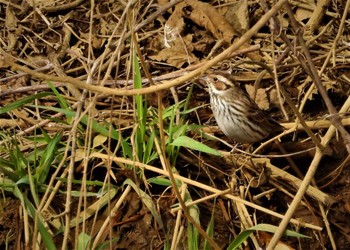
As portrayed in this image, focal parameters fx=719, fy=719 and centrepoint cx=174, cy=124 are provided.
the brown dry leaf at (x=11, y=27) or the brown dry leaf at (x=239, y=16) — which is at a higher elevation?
the brown dry leaf at (x=239, y=16)

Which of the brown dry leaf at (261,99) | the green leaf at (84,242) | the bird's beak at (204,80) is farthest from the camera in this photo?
the brown dry leaf at (261,99)

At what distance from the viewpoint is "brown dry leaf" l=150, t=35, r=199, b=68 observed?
4418mm

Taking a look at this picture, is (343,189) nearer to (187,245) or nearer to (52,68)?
(187,245)

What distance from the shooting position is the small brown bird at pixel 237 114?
3.89 meters

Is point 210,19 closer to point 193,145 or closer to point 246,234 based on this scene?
point 193,145

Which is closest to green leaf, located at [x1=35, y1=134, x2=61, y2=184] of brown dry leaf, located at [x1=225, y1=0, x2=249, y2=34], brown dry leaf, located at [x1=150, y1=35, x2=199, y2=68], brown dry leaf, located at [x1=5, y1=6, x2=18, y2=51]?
brown dry leaf, located at [x1=150, y1=35, x2=199, y2=68]

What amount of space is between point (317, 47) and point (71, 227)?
2.02 meters

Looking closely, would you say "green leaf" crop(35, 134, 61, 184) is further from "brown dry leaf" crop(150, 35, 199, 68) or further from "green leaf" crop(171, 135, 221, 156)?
"brown dry leaf" crop(150, 35, 199, 68)

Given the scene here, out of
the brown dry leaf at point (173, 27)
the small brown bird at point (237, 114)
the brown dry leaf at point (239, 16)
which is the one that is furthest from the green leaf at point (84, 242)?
the brown dry leaf at point (239, 16)

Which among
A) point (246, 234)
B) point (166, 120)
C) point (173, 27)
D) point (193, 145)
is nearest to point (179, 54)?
point (173, 27)

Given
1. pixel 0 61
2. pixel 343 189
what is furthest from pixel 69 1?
pixel 343 189

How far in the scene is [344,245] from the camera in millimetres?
3650

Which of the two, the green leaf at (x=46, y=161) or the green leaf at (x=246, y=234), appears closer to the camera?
the green leaf at (x=246, y=234)

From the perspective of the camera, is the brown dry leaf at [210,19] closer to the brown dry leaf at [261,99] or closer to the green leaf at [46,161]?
the brown dry leaf at [261,99]
